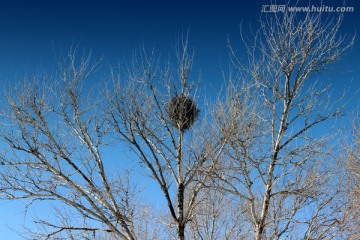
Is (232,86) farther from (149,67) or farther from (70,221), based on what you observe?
(70,221)

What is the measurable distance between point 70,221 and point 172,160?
2.57m

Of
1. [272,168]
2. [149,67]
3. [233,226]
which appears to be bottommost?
[272,168]

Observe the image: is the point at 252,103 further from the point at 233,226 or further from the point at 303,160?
the point at 233,226

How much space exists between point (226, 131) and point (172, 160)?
1492 mm

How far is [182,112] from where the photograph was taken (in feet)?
27.7

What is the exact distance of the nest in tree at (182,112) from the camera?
837 cm

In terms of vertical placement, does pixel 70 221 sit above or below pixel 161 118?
below

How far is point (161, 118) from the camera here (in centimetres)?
Result: 864

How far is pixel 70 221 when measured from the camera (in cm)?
872

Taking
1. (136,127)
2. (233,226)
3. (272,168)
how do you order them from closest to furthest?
(272,168)
(136,127)
(233,226)

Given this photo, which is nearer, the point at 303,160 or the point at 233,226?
the point at 303,160

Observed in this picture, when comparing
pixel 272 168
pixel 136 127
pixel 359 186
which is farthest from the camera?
pixel 359 186

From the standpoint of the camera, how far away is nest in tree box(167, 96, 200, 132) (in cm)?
837

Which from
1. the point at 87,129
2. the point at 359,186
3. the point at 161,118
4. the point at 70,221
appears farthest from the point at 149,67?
the point at 359,186
